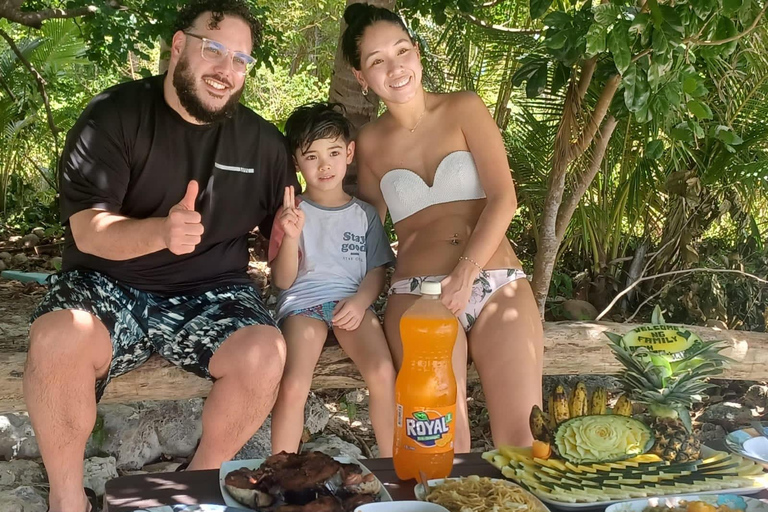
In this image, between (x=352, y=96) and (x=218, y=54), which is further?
(x=352, y=96)

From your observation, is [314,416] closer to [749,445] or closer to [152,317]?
[152,317]

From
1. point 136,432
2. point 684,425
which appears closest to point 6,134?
Result: point 136,432

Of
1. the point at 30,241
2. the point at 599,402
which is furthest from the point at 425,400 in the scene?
the point at 30,241

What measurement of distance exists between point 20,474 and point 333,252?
197 centimetres

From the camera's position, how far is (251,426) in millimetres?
2979

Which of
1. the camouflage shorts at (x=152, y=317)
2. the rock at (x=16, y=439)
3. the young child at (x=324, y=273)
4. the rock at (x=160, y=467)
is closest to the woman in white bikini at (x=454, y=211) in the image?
the young child at (x=324, y=273)

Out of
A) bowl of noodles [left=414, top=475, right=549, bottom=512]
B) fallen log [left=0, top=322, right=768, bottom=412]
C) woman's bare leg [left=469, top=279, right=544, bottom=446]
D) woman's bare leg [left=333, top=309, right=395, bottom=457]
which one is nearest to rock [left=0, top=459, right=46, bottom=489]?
fallen log [left=0, top=322, right=768, bottom=412]

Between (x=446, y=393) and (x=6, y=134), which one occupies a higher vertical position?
(x=6, y=134)

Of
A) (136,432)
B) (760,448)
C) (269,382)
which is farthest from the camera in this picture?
(136,432)

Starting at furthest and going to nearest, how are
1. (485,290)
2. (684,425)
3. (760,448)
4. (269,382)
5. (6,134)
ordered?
(6,134) < (485,290) < (269,382) < (760,448) < (684,425)

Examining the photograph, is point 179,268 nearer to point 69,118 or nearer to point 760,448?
point 760,448

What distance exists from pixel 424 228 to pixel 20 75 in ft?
21.0

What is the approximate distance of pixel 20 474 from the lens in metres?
3.89

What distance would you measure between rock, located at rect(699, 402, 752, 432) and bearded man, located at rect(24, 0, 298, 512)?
323 centimetres
